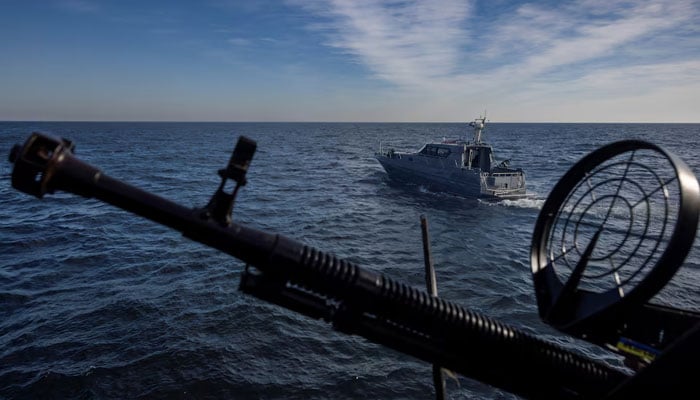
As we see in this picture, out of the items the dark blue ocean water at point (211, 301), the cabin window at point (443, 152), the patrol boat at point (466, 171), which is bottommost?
the dark blue ocean water at point (211, 301)

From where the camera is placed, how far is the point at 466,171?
3803 cm

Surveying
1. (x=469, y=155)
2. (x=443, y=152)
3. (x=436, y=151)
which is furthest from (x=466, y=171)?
(x=436, y=151)

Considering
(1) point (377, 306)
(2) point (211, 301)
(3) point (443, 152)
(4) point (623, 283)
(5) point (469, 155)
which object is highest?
(3) point (443, 152)

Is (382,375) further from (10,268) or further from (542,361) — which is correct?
(10,268)

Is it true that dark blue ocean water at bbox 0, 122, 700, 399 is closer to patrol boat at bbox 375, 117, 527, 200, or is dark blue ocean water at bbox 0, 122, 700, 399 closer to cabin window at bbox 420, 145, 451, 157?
patrol boat at bbox 375, 117, 527, 200

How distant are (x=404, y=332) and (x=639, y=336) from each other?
2.03 metres

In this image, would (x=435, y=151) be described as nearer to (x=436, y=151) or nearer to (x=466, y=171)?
(x=436, y=151)

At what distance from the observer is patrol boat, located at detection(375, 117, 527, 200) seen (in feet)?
123

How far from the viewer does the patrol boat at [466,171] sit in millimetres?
37531

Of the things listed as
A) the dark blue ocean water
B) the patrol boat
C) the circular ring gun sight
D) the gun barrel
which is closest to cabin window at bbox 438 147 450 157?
the patrol boat

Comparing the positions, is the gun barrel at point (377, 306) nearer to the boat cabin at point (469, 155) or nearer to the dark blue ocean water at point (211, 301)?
the dark blue ocean water at point (211, 301)

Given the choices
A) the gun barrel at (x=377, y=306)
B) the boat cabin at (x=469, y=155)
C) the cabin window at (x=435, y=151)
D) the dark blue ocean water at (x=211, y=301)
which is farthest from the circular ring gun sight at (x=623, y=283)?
the cabin window at (x=435, y=151)

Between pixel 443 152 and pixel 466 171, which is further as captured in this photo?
pixel 443 152

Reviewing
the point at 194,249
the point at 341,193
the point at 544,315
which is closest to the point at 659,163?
the point at 341,193
